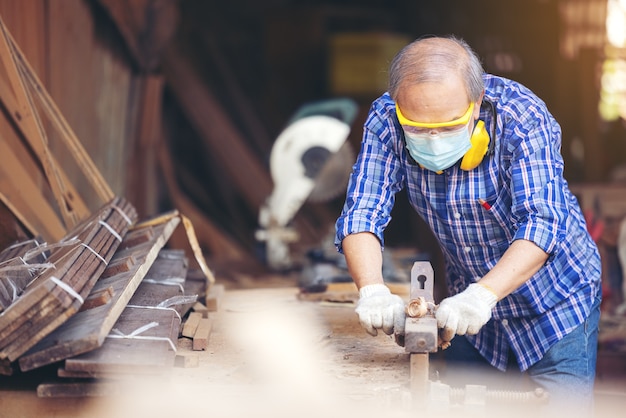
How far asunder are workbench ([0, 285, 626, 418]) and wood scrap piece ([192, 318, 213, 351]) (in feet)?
0.11

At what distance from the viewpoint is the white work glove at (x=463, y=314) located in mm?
2525

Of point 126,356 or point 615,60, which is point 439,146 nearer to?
point 126,356

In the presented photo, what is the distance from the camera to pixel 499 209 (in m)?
3.03

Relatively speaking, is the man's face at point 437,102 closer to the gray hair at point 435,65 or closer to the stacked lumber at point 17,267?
the gray hair at point 435,65

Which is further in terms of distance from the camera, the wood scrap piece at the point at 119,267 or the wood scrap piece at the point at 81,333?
the wood scrap piece at the point at 119,267

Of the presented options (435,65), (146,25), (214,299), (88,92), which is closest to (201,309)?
(214,299)

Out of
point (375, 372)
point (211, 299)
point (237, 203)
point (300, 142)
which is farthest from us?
point (237, 203)

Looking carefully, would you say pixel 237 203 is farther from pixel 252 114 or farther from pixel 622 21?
pixel 622 21

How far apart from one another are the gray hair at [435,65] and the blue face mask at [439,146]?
13 centimetres

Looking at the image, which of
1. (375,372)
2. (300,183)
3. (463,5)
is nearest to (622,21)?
(463,5)

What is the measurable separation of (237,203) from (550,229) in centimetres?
686

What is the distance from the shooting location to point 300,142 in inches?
258

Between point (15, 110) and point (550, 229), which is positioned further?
point (15, 110)

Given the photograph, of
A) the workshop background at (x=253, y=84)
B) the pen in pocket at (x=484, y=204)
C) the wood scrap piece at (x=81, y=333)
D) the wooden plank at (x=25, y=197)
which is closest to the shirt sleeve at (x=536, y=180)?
the pen in pocket at (x=484, y=204)
